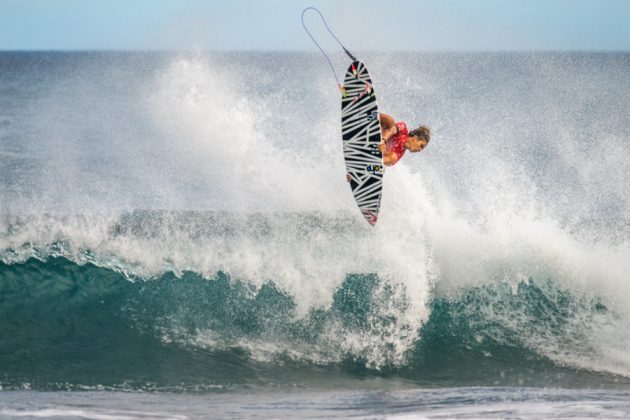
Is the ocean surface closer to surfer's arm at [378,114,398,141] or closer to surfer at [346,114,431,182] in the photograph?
surfer at [346,114,431,182]

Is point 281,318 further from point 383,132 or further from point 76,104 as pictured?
point 76,104

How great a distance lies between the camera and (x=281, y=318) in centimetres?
902

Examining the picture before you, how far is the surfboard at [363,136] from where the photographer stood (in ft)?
27.6

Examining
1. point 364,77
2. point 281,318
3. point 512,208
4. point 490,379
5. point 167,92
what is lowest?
point 490,379

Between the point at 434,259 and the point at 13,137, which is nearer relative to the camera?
the point at 434,259

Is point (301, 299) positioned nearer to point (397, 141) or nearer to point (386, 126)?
point (397, 141)

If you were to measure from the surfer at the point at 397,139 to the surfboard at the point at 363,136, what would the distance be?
0.56ft

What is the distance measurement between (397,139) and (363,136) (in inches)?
16.9

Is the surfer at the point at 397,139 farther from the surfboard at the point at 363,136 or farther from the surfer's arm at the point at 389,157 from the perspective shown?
the surfboard at the point at 363,136

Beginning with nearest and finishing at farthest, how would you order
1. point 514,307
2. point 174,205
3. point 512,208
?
point 514,307
point 512,208
point 174,205

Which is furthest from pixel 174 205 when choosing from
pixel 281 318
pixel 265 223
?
pixel 281 318

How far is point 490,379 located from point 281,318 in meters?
2.62

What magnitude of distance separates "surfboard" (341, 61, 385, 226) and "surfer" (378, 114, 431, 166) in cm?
17

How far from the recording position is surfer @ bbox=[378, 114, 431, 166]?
8.52 m
